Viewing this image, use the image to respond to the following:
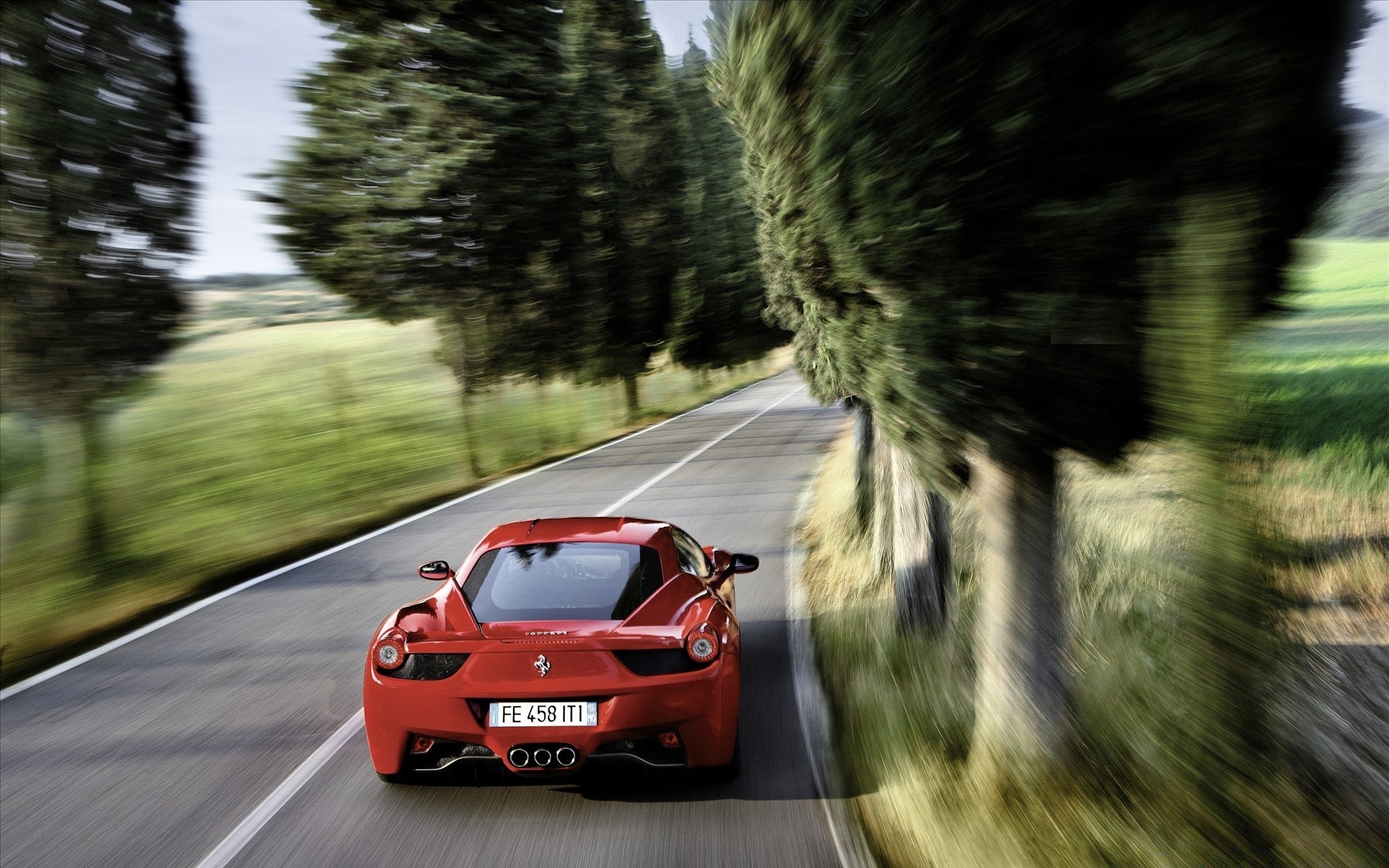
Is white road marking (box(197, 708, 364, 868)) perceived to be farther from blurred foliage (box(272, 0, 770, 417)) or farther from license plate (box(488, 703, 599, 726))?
blurred foliage (box(272, 0, 770, 417))

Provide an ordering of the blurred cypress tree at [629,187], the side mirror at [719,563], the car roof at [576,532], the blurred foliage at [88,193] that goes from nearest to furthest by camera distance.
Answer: the car roof at [576,532] < the side mirror at [719,563] < the blurred foliage at [88,193] < the blurred cypress tree at [629,187]

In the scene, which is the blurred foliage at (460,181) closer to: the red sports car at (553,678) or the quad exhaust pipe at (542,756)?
the red sports car at (553,678)

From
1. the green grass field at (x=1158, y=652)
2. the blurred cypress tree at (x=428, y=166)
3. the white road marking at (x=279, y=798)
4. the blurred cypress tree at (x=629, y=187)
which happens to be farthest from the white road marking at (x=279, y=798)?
the blurred cypress tree at (x=629, y=187)

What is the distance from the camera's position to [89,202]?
11203 millimetres

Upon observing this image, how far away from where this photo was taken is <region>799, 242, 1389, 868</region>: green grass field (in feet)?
13.5

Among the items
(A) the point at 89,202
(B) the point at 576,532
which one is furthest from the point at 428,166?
(B) the point at 576,532

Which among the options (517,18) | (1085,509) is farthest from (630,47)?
(1085,509)

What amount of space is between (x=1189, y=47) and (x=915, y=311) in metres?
1.65

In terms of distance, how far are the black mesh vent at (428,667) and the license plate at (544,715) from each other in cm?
27

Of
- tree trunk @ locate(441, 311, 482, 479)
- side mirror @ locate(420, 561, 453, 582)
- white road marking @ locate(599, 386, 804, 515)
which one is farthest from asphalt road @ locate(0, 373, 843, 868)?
tree trunk @ locate(441, 311, 482, 479)

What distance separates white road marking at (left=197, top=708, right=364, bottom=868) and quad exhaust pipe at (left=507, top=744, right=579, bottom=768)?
4.23 ft

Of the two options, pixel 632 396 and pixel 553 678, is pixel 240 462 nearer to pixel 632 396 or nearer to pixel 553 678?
pixel 632 396

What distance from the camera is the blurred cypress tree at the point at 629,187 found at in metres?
32.3

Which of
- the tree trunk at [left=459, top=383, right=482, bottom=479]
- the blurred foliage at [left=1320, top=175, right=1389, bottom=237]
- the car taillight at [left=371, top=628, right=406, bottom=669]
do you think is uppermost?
the blurred foliage at [left=1320, top=175, right=1389, bottom=237]
